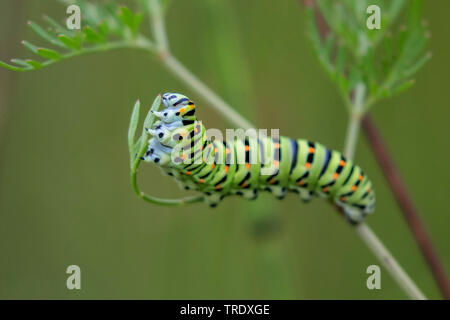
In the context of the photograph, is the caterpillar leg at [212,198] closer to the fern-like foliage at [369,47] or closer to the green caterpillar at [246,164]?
the green caterpillar at [246,164]

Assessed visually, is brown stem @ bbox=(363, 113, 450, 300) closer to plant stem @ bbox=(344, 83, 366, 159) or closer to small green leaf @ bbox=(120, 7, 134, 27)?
plant stem @ bbox=(344, 83, 366, 159)

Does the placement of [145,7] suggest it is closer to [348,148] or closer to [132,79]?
[348,148]

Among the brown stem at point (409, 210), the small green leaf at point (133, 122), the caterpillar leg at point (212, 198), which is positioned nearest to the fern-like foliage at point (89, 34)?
the small green leaf at point (133, 122)

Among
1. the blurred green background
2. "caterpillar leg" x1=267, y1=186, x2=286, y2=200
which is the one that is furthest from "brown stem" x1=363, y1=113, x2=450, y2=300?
the blurred green background

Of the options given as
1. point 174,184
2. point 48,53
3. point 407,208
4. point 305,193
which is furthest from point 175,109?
point 174,184

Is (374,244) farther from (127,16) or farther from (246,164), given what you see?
(127,16)

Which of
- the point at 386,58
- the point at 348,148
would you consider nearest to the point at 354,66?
the point at 386,58
